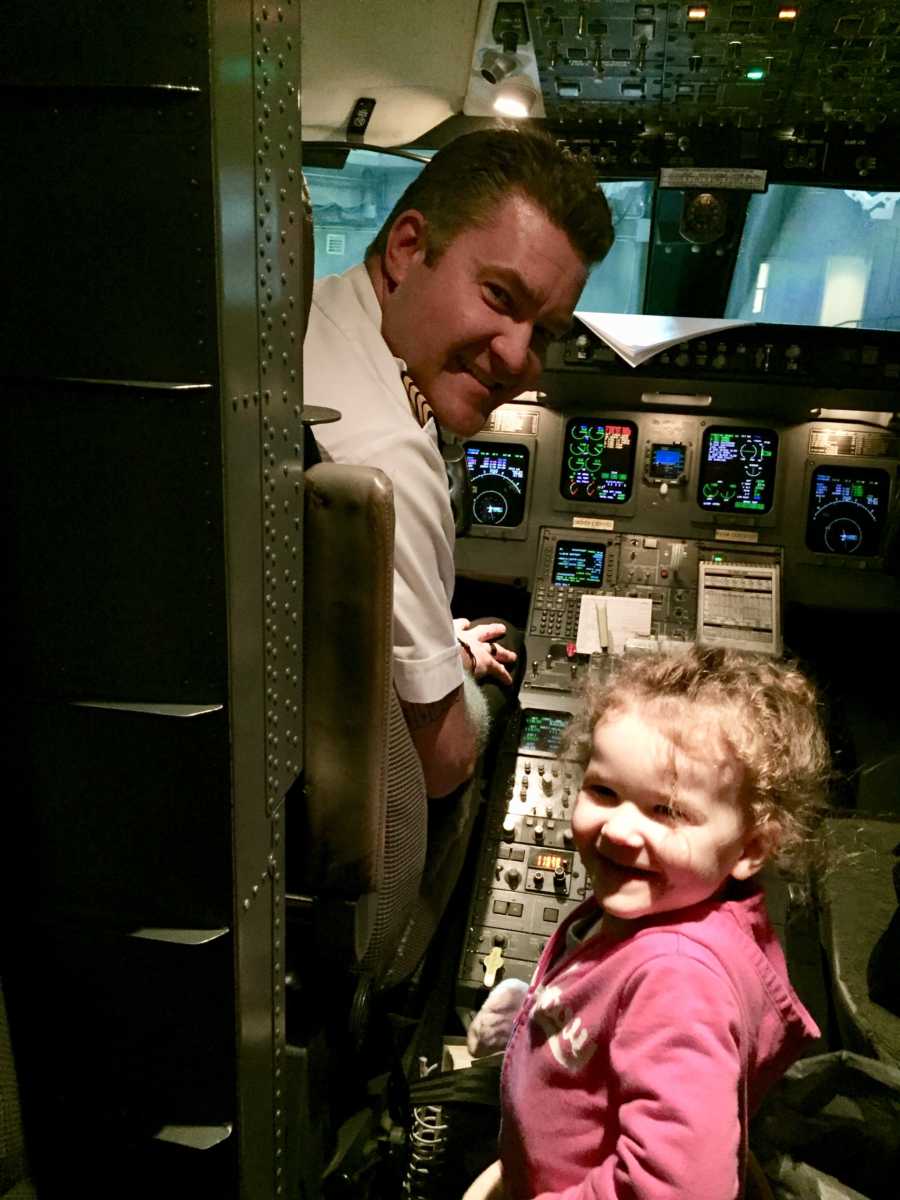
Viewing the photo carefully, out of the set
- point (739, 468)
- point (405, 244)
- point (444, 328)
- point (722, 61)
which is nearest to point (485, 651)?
point (444, 328)

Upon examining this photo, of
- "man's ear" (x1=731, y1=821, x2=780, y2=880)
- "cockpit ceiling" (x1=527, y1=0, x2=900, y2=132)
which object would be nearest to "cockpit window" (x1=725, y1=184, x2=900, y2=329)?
"cockpit ceiling" (x1=527, y1=0, x2=900, y2=132)

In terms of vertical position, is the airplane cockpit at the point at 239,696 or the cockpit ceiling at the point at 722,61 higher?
the cockpit ceiling at the point at 722,61

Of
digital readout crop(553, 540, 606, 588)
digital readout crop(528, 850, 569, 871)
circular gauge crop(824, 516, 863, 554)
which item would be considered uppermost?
circular gauge crop(824, 516, 863, 554)

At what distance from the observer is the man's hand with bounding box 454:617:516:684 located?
195 cm

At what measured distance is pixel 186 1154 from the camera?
1.00m

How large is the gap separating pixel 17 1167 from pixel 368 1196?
1.95ft

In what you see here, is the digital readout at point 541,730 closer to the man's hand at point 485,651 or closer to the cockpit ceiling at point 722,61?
the man's hand at point 485,651

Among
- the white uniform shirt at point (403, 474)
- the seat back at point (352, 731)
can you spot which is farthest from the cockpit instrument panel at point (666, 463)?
the seat back at point (352, 731)

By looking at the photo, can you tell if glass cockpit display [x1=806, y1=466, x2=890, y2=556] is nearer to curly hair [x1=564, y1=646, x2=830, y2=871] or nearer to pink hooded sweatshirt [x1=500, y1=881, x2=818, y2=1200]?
curly hair [x1=564, y1=646, x2=830, y2=871]

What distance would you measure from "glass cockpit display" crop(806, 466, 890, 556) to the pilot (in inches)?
60.5

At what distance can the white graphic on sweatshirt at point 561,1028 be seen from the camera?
939mm

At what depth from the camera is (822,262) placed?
11.1ft

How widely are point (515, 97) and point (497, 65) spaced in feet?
0.47

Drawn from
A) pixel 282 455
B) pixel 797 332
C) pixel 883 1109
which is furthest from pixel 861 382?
pixel 282 455
